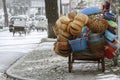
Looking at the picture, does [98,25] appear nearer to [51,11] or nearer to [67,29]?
[67,29]

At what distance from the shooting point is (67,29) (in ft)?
35.9

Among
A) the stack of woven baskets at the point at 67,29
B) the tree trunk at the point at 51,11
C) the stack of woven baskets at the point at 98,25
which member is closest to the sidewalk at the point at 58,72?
the stack of woven baskets at the point at 67,29

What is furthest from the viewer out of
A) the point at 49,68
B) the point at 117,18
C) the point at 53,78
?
the point at 49,68

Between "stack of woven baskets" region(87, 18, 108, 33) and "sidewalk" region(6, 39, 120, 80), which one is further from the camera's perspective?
"stack of woven baskets" region(87, 18, 108, 33)

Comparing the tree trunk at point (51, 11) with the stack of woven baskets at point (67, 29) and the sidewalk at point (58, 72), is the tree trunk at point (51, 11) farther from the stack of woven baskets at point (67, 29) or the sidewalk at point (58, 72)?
the stack of woven baskets at point (67, 29)

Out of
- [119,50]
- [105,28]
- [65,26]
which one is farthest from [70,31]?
[119,50]

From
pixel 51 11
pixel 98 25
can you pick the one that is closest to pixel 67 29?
pixel 98 25

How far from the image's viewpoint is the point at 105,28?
10.9 meters

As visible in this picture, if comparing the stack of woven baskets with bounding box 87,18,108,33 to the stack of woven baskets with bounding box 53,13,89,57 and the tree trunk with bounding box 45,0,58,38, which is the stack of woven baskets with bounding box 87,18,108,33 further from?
the tree trunk with bounding box 45,0,58,38

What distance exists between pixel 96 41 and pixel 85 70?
1.31m

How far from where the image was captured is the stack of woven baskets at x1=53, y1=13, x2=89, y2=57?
10750 mm

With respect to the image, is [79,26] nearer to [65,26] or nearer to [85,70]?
[65,26]

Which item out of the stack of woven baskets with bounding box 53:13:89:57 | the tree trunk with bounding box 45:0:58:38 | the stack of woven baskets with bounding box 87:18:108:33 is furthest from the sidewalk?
the tree trunk with bounding box 45:0:58:38

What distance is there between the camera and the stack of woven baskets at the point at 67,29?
35.3 feet
